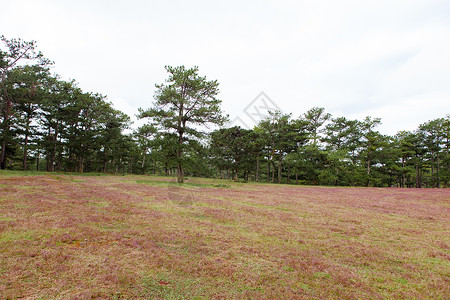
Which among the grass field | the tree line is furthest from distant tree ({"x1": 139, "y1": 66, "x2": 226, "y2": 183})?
the grass field

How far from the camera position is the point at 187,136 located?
23062mm

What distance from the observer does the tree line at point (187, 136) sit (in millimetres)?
21391

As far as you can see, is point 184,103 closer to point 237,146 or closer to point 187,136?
point 187,136

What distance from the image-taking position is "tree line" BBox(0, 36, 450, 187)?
21.4m

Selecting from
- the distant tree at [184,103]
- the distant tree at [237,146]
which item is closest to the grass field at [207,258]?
the distant tree at [184,103]

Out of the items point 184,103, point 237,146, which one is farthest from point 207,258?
point 237,146

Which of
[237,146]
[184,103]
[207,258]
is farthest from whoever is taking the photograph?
[237,146]

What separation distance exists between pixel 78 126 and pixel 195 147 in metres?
27.6

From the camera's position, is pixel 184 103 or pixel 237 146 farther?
pixel 237 146

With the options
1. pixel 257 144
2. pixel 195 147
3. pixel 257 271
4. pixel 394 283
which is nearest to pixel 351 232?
pixel 394 283

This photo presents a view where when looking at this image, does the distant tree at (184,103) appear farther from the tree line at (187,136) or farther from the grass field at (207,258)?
the grass field at (207,258)

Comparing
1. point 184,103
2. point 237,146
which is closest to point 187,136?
point 184,103

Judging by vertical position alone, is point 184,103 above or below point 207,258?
above

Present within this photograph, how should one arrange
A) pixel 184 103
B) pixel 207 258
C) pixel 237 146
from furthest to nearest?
pixel 237 146
pixel 184 103
pixel 207 258
